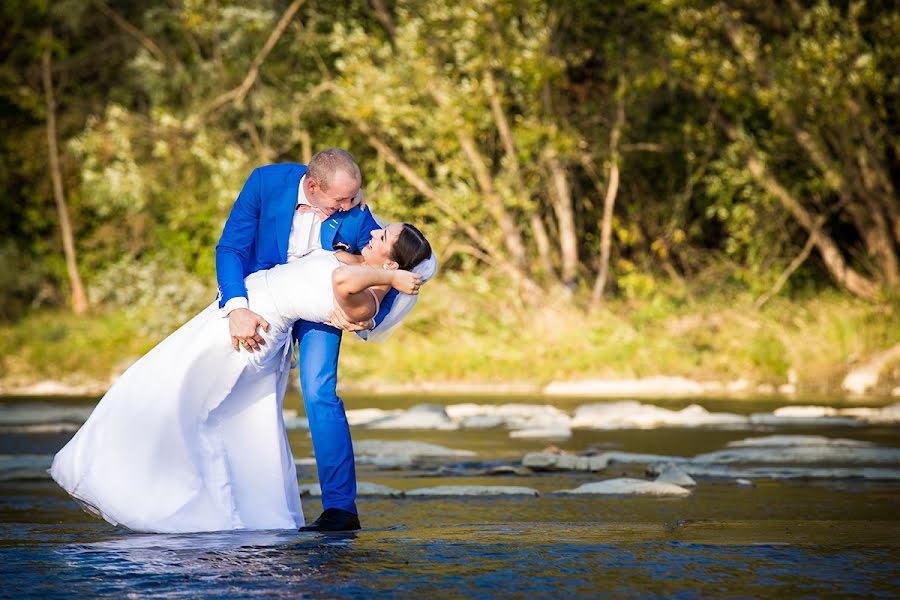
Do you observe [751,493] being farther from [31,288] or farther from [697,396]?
[31,288]

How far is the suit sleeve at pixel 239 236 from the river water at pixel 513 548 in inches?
41.2

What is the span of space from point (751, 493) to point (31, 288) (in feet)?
62.4

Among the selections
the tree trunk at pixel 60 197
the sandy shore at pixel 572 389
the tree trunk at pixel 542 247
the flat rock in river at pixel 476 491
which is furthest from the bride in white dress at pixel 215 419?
the tree trunk at pixel 60 197

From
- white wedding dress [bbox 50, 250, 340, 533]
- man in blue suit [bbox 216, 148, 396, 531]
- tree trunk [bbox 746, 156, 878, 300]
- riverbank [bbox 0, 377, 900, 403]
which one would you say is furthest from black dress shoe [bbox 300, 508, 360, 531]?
tree trunk [bbox 746, 156, 878, 300]

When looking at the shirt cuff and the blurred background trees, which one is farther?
the blurred background trees

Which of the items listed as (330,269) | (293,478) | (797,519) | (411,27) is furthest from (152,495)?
(411,27)

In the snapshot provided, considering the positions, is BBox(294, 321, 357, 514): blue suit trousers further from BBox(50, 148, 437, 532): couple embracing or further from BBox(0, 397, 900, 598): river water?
BBox(0, 397, 900, 598): river water

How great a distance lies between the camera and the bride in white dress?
16.8 feet

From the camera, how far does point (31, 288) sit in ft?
76.0

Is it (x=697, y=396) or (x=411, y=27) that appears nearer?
(x=697, y=396)

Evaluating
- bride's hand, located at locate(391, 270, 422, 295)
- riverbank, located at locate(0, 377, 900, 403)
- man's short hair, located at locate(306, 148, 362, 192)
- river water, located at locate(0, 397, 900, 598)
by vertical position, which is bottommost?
river water, located at locate(0, 397, 900, 598)

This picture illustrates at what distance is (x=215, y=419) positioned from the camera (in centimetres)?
534

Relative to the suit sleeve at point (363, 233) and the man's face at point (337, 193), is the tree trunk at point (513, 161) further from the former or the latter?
the man's face at point (337, 193)

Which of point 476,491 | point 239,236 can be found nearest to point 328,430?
point 239,236
